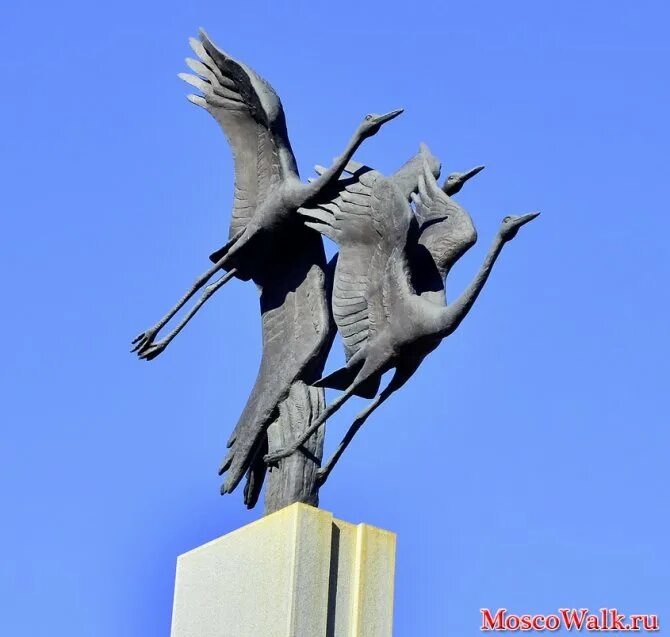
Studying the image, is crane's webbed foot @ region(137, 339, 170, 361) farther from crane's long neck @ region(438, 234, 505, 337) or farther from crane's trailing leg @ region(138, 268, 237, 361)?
crane's long neck @ region(438, 234, 505, 337)

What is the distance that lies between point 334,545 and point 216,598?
941mm

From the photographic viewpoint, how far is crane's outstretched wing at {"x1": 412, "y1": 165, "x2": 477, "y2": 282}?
11172 millimetres

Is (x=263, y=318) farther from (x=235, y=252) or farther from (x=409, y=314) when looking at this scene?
(x=409, y=314)

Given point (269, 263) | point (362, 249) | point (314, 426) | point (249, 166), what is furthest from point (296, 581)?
point (249, 166)

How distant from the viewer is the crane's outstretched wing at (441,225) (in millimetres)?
11172

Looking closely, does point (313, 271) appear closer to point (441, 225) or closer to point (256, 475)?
point (441, 225)

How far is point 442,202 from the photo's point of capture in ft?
37.8

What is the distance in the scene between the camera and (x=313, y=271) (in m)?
11.6

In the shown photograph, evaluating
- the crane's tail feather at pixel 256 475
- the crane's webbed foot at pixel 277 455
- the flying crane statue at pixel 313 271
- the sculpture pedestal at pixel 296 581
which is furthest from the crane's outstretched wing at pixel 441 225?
the sculpture pedestal at pixel 296 581

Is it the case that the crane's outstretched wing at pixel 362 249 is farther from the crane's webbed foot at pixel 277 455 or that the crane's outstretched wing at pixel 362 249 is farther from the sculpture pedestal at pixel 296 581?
the sculpture pedestal at pixel 296 581

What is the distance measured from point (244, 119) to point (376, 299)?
6.81 ft

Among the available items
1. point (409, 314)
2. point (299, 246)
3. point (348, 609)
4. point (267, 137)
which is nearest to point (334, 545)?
point (348, 609)

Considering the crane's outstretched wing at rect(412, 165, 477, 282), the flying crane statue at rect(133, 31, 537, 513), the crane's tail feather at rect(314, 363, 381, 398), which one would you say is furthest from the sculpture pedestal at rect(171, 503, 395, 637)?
the crane's outstretched wing at rect(412, 165, 477, 282)

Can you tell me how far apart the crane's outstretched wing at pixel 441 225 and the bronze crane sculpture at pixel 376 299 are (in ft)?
0.37
